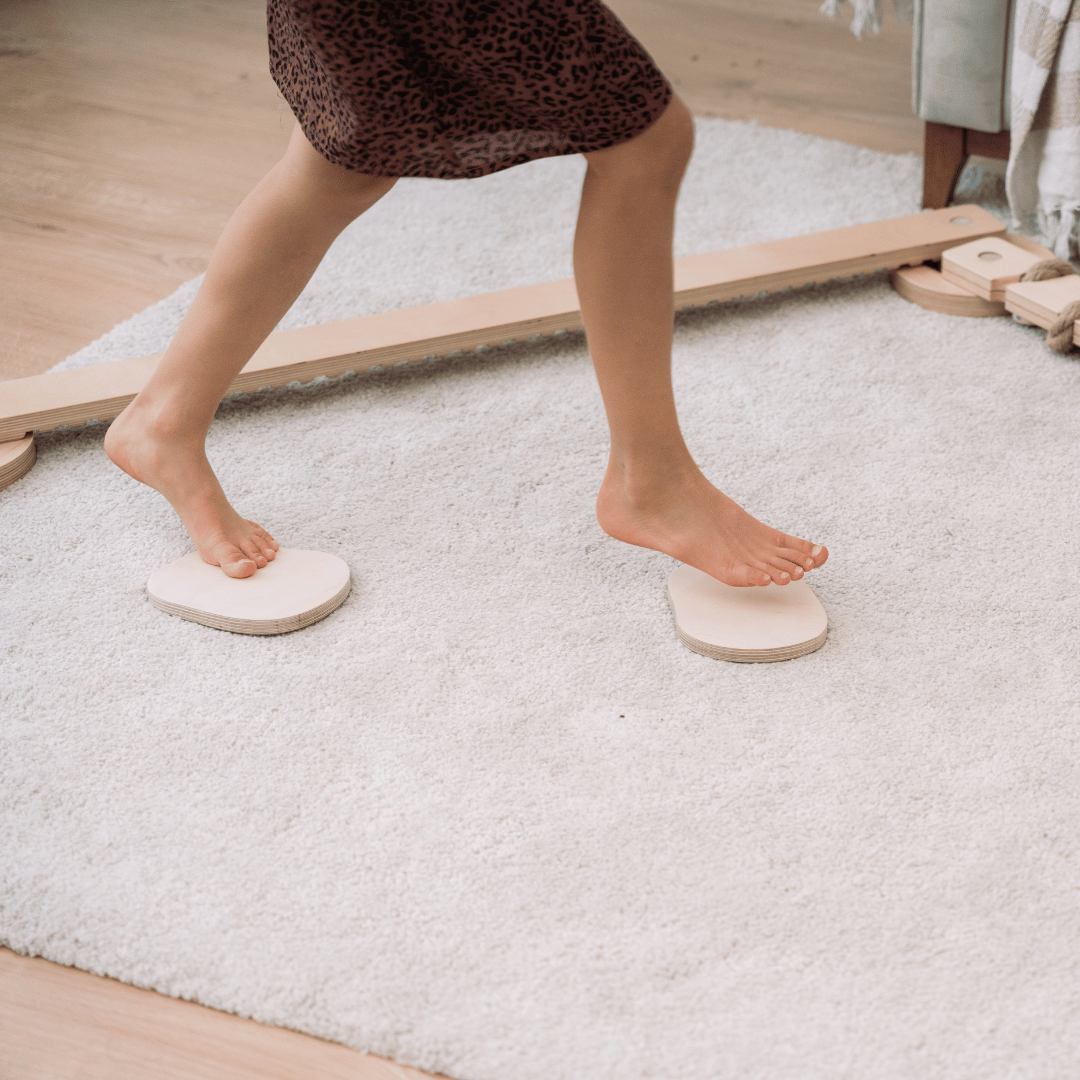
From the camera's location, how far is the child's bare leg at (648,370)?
83 centimetres

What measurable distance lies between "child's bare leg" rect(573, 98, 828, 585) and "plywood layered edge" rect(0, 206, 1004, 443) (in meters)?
0.40

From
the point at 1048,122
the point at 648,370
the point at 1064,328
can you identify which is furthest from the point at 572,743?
the point at 1048,122

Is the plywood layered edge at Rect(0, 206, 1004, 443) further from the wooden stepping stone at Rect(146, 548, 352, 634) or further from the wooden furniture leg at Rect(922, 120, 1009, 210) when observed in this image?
the wooden stepping stone at Rect(146, 548, 352, 634)

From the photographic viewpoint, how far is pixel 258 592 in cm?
100

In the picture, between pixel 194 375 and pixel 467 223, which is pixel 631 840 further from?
pixel 467 223

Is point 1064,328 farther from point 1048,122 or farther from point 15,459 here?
point 15,459

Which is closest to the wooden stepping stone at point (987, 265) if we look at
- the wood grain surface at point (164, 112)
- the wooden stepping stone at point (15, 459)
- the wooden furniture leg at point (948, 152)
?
the wooden furniture leg at point (948, 152)

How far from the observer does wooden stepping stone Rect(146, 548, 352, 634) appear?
977 mm

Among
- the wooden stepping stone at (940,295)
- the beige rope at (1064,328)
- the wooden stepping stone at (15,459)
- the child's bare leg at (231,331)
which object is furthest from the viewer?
the wooden stepping stone at (940,295)

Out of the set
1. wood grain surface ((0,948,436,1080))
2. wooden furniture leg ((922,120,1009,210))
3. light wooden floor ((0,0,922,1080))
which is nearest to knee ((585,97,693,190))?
light wooden floor ((0,0,922,1080))

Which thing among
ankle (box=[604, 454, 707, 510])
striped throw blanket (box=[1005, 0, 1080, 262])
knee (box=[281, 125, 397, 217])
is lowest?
ankle (box=[604, 454, 707, 510])

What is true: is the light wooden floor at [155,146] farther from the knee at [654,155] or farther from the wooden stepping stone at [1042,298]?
the wooden stepping stone at [1042,298]

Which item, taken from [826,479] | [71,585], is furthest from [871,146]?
[71,585]

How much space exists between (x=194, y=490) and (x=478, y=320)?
0.43 metres
